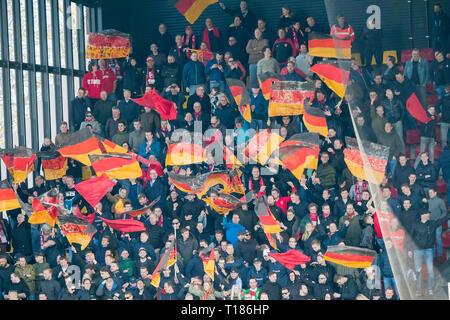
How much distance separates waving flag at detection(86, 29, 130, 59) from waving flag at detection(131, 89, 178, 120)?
229cm

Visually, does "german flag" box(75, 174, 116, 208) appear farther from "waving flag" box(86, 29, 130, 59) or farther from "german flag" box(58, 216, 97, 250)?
"waving flag" box(86, 29, 130, 59)

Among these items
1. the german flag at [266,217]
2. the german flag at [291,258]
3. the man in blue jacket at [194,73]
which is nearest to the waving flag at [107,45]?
the man in blue jacket at [194,73]

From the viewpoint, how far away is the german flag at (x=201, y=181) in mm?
14695

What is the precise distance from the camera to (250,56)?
1753cm

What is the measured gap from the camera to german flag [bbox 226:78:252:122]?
16156 mm

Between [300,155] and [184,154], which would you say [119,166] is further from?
[300,155]

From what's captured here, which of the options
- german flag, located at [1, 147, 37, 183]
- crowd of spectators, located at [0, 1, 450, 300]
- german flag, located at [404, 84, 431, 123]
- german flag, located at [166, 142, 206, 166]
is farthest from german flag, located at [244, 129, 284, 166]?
german flag, located at [1, 147, 37, 183]

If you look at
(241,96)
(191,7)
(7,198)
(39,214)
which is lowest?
(39,214)

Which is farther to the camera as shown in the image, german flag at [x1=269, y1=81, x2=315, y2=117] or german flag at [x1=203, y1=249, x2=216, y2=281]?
german flag at [x1=269, y1=81, x2=315, y2=117]

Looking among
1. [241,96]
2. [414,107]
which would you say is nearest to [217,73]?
[241,96]

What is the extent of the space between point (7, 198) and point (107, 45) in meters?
5.02

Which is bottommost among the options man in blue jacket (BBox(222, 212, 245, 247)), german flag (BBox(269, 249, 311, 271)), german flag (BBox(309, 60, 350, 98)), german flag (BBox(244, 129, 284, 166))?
german flag (BBox(269, 249, 311, 271))

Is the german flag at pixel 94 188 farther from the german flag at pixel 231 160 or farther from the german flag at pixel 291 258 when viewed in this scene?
the german flag at pixel 291 258

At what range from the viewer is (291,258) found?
1348 cm
